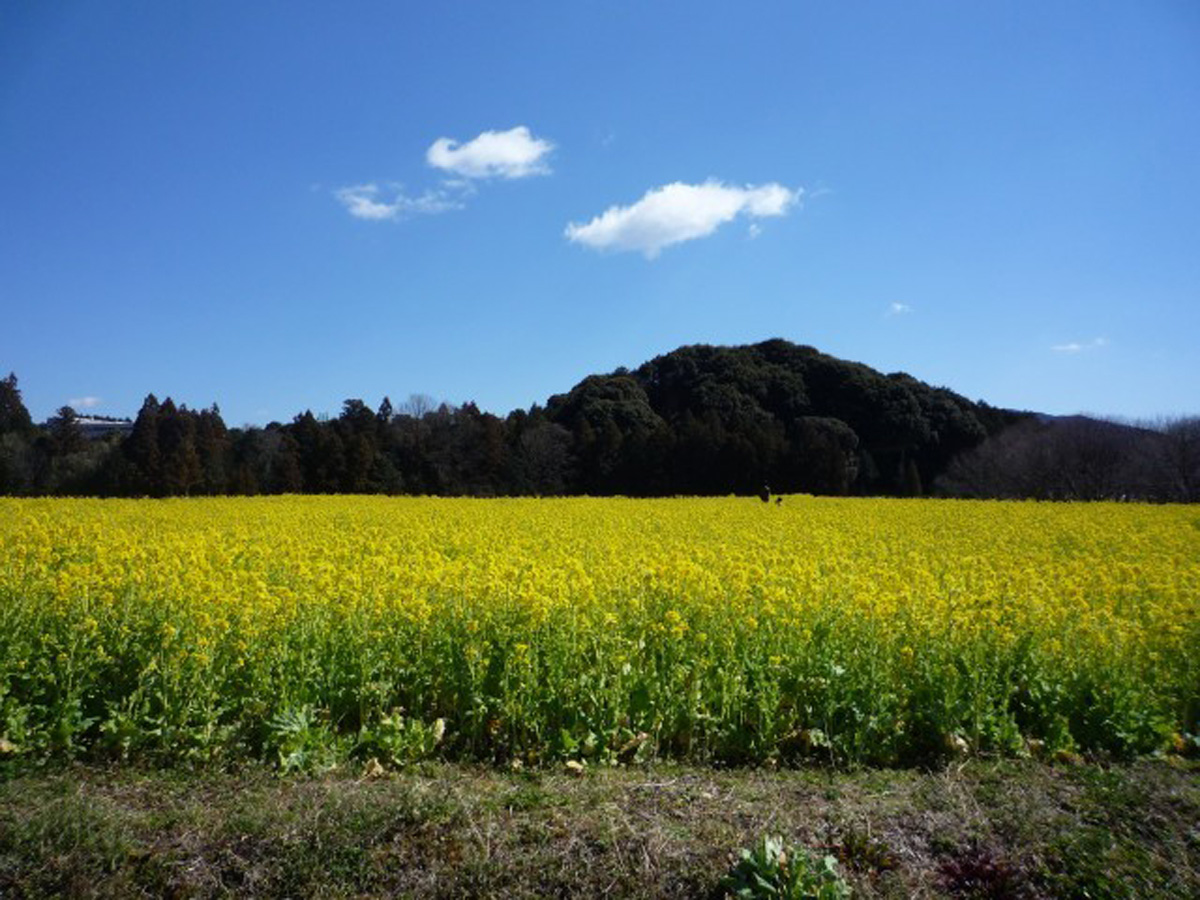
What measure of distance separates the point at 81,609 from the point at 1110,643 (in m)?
7.83

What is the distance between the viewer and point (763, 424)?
4938 cm

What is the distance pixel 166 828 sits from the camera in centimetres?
362

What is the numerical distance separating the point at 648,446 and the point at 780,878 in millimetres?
41394

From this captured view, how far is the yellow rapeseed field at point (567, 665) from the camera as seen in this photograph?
469cm

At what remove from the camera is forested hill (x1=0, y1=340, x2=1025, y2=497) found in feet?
119

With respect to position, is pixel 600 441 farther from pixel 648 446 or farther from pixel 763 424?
pixel 763 424

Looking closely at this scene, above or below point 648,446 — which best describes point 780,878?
below

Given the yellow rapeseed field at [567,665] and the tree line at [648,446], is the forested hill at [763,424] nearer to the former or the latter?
the tree line at [648,446]

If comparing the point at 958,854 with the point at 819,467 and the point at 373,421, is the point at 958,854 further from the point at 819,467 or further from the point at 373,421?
the point at 373,421

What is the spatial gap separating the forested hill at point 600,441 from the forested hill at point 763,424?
0.33 feet

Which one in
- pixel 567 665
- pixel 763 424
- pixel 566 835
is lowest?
pixel 566 835

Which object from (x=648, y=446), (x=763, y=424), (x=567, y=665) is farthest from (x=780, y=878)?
(x=763, y=424)

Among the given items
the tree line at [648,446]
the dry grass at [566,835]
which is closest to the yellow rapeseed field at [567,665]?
the dry grass at [566,835]

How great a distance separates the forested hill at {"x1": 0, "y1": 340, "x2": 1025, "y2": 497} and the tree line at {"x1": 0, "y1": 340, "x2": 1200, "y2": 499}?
10 centimetres
